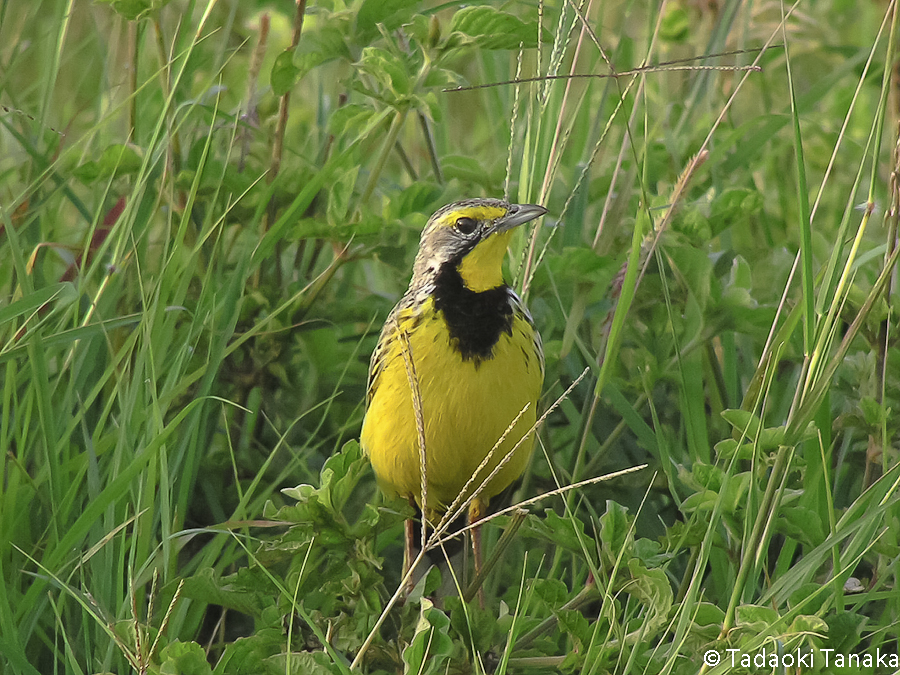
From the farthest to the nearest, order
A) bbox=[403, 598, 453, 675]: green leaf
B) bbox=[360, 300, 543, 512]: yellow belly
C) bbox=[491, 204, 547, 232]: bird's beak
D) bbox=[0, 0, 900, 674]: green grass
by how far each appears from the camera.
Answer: bbox=[491, 204, 547, 232]: bird's beak < bbox=[360, 300, 543, 512]: yellow belly < bbox=[0, 0, 900, 674]: green grass < bbox=[403, 598, 453, 675]: green leaf

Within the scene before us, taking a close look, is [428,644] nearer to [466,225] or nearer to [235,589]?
[235,589]

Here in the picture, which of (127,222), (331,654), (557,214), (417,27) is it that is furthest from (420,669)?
(557,214)

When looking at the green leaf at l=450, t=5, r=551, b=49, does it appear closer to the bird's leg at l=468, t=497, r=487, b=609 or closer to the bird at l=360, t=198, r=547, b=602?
the bird at l=360, t=198, r=547, b=602

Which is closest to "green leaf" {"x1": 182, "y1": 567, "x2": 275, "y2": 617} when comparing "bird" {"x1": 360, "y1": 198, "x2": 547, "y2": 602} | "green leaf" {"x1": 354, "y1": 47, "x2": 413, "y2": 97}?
"bird" {"x1": 360, "y1": 198, "x2": 547, "y2": 602}

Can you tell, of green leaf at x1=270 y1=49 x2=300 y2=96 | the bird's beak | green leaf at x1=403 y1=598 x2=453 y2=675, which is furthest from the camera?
green leaf at x1=270 y1=49 x2=300 y2=96

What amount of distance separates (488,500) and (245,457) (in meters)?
0.61

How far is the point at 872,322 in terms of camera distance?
227 cm

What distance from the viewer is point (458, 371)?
7.23ft

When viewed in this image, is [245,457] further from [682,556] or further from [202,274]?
[682,556]

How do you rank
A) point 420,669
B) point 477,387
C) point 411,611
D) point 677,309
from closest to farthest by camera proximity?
point 420,669, point 411,611, point 477,387, point 677,309

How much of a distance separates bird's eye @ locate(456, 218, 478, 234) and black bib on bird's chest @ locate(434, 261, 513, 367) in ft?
0.24

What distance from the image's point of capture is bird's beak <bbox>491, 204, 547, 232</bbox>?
2.29m

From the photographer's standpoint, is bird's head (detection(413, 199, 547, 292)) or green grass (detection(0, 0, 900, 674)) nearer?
green grass (detection(0, 0, 900, 674))

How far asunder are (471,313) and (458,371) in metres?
0.15
